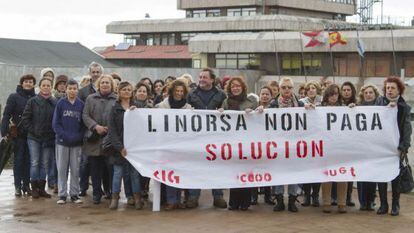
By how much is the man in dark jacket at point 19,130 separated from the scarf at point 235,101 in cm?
332

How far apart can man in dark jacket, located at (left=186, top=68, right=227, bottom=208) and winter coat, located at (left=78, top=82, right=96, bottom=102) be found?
1.98 m

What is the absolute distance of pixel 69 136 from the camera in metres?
11.3

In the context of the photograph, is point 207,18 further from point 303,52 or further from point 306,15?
point 303,52

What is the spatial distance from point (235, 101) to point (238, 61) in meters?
57.5

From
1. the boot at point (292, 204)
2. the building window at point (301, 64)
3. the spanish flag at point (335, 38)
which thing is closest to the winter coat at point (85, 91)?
the boot at point (292, 204)

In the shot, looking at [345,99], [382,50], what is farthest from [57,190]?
[382,50]

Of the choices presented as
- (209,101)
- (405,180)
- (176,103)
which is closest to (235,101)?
(209,101)

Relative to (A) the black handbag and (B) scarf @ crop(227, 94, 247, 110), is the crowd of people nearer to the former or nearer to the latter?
(B) scarf @ crop(227, 94, 247, 110)

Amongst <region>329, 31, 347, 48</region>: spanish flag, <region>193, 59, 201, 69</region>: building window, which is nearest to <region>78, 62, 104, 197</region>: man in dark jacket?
<region>329, 31, 347, 48</region>: spanish flag

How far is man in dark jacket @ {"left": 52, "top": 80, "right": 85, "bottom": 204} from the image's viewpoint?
37.3ft

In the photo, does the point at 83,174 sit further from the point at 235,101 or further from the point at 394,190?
the point at 394,190

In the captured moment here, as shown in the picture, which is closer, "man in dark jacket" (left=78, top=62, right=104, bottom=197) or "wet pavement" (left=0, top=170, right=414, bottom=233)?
→ "wet pavement" (left=0, top=170, right=414, bottom=233)

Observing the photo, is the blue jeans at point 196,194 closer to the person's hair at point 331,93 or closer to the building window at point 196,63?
the person's hair at point 331,93

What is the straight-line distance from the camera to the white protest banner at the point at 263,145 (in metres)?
10.9
